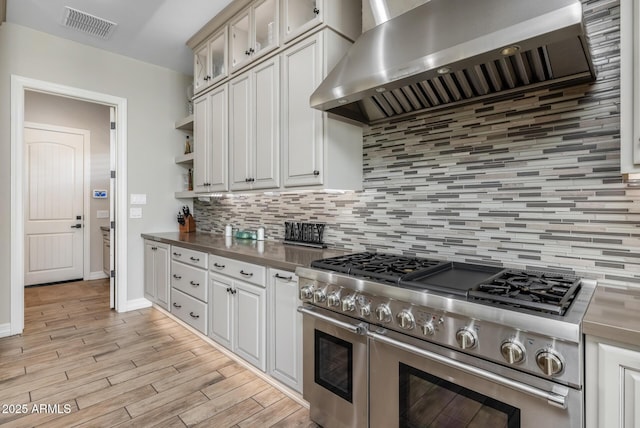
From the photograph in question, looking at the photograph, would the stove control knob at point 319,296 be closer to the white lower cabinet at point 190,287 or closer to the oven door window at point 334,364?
the oven door window at point 334,364

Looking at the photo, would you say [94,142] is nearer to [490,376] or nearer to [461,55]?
[461,55]

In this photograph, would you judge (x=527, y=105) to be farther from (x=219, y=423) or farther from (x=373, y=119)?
(x=219, y=423)

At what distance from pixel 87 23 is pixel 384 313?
370 centimetres

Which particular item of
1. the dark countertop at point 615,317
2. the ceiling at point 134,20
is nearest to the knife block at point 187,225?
the ceiling at point 134,20

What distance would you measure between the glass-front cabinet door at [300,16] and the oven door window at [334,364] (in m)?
1.95

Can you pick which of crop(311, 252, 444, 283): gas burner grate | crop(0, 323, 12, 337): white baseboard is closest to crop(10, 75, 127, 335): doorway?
crop(0, 323, 12, 337): white baseboard

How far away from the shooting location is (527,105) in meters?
1.59

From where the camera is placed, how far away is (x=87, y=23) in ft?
9.93

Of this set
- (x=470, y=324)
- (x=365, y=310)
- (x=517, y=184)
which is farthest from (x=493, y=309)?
(x=517, y=184)

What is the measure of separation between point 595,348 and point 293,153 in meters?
1.88

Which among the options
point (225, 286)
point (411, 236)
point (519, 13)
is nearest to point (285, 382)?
point (225, 286)

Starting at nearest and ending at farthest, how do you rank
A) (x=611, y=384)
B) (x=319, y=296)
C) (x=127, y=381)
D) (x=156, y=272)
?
(x=611, y=384) < (x=319, y=296) < (x=127, y=381) < (x=156, y=272)

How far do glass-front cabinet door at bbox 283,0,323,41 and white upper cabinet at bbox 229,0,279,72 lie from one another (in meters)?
0.10

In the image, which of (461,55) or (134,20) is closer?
(461,55)
